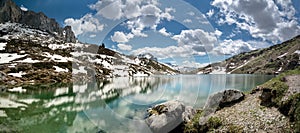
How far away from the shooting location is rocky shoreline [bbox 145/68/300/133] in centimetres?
1288

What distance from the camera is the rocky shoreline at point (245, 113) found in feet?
42.3

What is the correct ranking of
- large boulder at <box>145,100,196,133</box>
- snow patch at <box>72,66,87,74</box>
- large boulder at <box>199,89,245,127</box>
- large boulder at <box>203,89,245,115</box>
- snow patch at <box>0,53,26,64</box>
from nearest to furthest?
large boulder at <box>145,100,196,133</box>
large boulder at <box>199,89,245,127</box>
large boulder at <box>203,89,245,115</box>
snow patch at <box>0,53,26,64</box>
snow patch at <box>72,66,87,74</box>

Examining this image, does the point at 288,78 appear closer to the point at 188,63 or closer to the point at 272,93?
the point at 272,93

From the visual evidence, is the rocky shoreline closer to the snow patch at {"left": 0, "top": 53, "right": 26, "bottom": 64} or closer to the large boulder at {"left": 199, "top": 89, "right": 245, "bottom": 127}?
the large boulder at {"left": 199, "top": 89, "right": 245, "bottom": 127}

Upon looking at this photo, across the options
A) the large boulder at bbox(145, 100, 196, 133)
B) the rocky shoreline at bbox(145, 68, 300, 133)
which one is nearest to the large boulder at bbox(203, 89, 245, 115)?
the rocky shoreline at bbox(145, 68, 300, 133)

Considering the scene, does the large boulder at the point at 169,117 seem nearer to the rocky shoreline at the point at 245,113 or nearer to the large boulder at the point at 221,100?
the rocky shoreline at the point at 245,113

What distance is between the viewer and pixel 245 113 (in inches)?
614

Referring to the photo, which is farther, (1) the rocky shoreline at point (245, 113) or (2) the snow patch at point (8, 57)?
(2) the snow patch at point (8, 57)

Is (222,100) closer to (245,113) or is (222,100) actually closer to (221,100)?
(221,100)

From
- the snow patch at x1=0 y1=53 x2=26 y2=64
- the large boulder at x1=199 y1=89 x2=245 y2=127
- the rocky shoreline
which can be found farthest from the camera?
the snow patch at x1=0 y1=53 x2=26 y2=64

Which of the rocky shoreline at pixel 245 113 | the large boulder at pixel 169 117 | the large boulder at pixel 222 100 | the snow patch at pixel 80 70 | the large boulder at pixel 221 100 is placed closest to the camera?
the rocky shoreline at pixel 245 113

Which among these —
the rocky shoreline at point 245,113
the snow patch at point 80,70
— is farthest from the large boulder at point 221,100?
the snow patch at point 80,70

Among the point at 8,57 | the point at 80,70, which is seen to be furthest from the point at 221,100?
the point at 8,57

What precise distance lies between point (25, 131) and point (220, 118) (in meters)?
16.7
